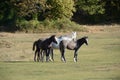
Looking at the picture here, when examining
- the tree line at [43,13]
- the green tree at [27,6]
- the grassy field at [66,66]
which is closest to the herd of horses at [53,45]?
the grassy field at [66,66]

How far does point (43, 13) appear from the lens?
5828 centimetres

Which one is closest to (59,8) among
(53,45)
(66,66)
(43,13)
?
(43,13)

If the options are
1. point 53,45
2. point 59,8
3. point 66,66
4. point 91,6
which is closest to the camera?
point 66,66

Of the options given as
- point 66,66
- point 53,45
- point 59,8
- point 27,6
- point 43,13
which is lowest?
point 43,13

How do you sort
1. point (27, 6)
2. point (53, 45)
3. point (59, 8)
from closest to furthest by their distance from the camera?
point (53, 45), point (27, 6), point (59, 8)

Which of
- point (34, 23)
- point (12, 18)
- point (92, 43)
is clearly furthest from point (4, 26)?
point (92, 43)

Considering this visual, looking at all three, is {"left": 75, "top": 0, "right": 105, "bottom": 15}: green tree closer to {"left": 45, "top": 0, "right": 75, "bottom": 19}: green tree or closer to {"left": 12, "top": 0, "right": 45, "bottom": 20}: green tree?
{"left": 45, "top": 0, "right": 75, "bottom": 19}: green tree

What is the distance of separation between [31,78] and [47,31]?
32931 millimetres

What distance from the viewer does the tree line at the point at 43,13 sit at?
178ft

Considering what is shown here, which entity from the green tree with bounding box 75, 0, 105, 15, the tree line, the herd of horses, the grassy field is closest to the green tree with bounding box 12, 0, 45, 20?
the tree line

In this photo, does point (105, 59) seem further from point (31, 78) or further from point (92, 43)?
point (92, 43)

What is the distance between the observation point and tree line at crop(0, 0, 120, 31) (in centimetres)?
5419

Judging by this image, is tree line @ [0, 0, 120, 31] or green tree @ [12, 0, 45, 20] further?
green tree @ [12, 0, 45, 20]

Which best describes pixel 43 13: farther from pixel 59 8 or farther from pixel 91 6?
pixel 91 6
